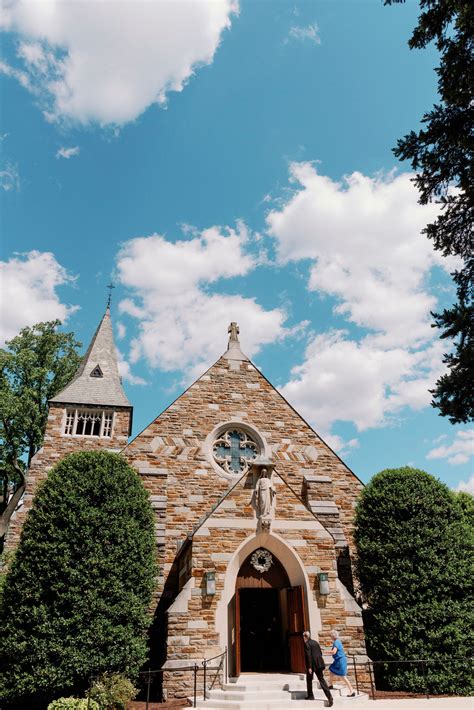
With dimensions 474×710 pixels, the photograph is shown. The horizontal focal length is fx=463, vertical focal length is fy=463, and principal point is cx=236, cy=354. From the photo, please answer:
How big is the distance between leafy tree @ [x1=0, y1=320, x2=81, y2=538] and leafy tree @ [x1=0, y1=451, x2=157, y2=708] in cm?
1576

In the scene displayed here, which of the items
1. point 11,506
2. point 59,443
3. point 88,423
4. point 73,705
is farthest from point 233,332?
point 11,506

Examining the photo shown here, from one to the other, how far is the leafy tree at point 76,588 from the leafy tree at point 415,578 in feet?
20.1

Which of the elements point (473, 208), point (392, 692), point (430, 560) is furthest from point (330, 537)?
point (473, 208)

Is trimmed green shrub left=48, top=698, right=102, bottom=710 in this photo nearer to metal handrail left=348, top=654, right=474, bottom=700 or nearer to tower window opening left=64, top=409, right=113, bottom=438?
metal handrail left=348, top=654, right=474, bottom=700

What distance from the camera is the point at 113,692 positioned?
957 centimetres

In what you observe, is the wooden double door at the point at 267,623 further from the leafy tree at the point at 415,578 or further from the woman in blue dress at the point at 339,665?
the leafy tree at the point at 415,578

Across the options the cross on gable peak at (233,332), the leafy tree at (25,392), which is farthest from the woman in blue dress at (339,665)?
the leafy tree at (25,392)

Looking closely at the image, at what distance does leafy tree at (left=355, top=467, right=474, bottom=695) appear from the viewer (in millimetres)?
11547

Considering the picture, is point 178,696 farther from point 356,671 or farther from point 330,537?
point 330,537

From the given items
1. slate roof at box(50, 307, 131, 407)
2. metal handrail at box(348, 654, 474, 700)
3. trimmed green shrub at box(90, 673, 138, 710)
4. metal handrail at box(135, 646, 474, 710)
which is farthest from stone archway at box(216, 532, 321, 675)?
slate roof at box(50, 307, 131, 407)

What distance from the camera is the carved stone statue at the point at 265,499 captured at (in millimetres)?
12055

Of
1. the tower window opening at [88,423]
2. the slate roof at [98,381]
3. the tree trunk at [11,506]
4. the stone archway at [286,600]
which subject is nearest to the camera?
the stone archway at [286,600]

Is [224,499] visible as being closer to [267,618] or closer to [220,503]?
[220,503]

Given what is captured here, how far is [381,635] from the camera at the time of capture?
12.2 metres
